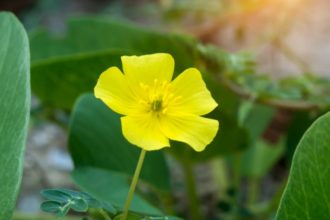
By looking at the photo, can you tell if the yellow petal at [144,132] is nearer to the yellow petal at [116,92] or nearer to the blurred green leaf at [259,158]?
the yellow petal at [116,92]

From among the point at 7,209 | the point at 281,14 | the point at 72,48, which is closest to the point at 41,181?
the point at 72,48

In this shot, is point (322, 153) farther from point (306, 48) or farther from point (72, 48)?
point (306, 48)

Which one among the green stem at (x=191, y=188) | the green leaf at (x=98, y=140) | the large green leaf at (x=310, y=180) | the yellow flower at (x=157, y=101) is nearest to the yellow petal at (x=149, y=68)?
the yellow flower at (x=157, y=101)

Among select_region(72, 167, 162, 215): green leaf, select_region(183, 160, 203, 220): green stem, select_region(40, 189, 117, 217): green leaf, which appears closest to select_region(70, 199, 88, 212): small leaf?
select_region(40, 189, 117, 217): green leaf

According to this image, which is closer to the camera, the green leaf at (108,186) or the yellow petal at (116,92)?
the yellow petal at (116,92)

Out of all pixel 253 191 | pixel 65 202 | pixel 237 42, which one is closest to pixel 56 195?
pixel 65 202

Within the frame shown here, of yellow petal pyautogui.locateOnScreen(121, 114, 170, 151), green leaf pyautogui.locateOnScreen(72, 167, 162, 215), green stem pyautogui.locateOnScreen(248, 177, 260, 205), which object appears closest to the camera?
yellow petal pyautogui.locateOnScreen(121, 114, 170, 151)

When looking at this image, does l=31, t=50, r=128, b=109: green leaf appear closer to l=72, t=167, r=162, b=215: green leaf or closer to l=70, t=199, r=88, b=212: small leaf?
l=72, t=167, r=162, b=215: green leaf
